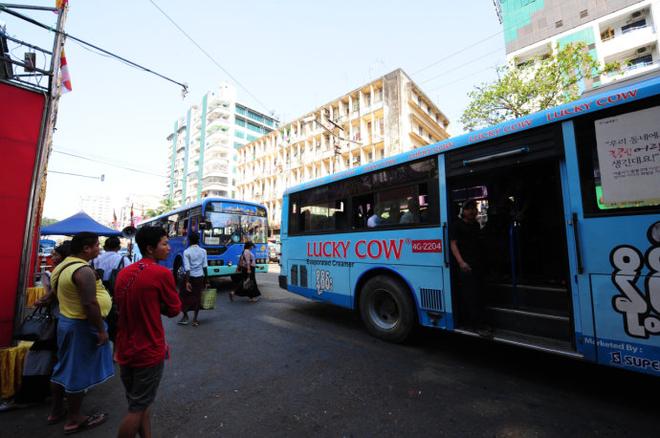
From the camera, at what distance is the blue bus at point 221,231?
31.5 ft

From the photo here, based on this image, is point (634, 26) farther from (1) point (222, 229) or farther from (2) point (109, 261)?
(2) point (109, 261)

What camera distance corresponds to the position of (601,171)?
2.84m

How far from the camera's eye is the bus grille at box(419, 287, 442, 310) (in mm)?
4043

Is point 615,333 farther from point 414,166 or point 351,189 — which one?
point 351,189

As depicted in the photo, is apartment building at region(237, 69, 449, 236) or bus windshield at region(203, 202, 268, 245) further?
apartment building at region(237, 69, 449, 236)

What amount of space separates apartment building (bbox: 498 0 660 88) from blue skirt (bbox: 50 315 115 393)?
2384 centimetres

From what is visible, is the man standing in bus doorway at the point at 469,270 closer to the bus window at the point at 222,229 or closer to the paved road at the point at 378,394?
the paved road at the point at 378,394

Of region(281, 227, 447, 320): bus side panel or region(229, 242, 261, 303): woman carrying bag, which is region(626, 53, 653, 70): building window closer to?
region(281, 227, 447, 320): bus side panel

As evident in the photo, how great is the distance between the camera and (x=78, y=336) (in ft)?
8.53

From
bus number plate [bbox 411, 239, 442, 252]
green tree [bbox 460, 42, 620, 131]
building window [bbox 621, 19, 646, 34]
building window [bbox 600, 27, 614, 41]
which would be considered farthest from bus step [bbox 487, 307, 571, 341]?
building window [bbox 600, 27, 614, 41]

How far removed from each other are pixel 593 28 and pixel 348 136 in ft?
69.0

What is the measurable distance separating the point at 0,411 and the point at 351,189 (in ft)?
17.3

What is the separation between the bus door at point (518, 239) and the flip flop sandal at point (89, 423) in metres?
4.19

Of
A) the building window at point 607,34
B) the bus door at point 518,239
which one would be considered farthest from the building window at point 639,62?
the bus door at point 518,239
